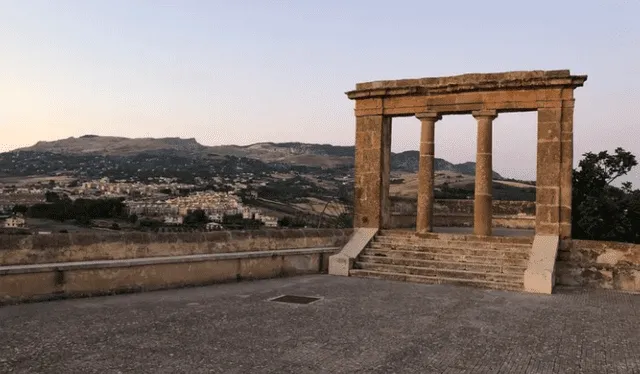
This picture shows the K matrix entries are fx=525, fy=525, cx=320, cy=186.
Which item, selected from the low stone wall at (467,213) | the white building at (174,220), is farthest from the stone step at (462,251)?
the white building at (174,220)

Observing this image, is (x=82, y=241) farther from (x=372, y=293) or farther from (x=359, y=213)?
(x=359, y=213)

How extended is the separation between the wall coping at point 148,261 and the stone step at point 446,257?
1342 millimetres

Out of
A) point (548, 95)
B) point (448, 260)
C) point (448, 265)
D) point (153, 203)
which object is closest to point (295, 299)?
point (448, 265)

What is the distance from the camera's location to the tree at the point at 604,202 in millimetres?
23047

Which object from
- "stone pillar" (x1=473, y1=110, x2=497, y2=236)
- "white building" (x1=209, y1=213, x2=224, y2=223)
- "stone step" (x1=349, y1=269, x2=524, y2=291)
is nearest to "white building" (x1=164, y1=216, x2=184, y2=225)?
"white building" (x1=209, y1=213, x2=224, y2=223)

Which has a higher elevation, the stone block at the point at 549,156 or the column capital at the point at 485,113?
the column capital at the point at 485,113

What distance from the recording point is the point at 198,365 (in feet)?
19.7

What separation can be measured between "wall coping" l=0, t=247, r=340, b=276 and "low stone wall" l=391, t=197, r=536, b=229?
24.0 feet

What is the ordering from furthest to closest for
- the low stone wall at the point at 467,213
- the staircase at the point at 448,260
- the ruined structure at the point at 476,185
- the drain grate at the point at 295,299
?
the low stone wall at the point at 467,213 < the ruined structure at the point at 476,185 < the staircase at the point at 448,260 < the drain grate at the point at 295,299

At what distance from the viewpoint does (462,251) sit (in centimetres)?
1428

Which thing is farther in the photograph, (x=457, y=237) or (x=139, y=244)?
(x=457, y=237)

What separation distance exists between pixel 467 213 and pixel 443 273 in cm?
995

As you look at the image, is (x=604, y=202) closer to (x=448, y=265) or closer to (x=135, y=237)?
(x=448, y=265)

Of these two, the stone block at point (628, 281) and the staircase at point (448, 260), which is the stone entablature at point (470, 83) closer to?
the staircase at point (448, 260)
